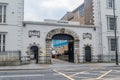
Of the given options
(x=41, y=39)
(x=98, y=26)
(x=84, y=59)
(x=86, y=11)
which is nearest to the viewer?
(x=41, y=39)

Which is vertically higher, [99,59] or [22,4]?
[22,4]

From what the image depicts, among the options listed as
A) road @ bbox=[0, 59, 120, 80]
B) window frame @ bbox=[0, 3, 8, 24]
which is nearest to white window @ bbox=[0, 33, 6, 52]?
window frame @ bbox=[0, 3, 8, 24]

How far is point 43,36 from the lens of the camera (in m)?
32.5

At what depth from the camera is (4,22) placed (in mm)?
30266

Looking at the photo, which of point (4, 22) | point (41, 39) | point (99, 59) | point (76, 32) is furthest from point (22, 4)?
point (99, 59)

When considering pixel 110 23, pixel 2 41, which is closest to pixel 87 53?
pixel 110 23

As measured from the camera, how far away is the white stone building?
2992cm

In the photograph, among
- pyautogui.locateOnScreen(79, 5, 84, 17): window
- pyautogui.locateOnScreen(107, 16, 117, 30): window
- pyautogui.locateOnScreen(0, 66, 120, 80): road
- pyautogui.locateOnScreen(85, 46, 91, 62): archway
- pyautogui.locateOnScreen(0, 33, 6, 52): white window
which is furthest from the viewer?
pyautogui.locateOnScreen(79, 5, 84, 17): window

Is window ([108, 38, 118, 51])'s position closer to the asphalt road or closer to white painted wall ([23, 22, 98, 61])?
white painted wall ([23, 22, 98, 61])

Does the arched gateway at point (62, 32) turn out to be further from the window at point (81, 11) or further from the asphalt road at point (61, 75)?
the window at point (81, 11)

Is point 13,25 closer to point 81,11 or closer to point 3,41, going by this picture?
point 3,41

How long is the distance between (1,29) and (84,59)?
1315 cm

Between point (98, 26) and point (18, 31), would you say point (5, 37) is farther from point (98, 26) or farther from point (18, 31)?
point (98, 26)

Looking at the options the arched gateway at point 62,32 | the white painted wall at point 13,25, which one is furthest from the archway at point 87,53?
the white painted wall at point 13,25
